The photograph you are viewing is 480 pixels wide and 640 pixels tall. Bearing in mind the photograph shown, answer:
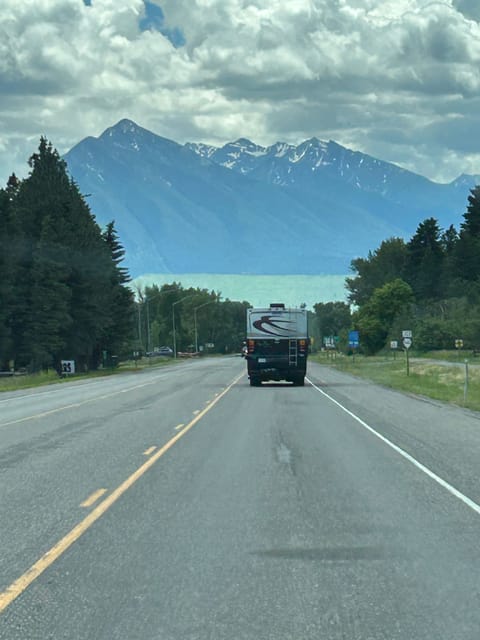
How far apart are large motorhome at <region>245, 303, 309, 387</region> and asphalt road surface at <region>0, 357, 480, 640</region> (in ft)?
65.0

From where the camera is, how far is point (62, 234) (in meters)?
66.3

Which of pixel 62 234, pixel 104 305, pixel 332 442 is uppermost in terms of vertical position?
pixel 62 234

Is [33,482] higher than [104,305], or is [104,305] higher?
[104,305]

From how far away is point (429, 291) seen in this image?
131 metres

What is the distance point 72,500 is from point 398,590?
4823 mm

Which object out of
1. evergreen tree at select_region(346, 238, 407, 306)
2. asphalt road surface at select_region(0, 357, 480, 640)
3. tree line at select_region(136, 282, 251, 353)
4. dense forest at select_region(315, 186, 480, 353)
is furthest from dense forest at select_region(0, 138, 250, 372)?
tree line at select_region(136, 282, 251, 353)

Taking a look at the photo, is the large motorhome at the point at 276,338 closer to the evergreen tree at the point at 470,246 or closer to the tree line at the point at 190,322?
the evergreen tree at the point at 470,246

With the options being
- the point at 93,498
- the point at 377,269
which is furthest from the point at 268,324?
the point at 377,269

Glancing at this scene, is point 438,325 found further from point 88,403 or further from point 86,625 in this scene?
point 86,625

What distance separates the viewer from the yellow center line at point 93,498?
9867 millimetres

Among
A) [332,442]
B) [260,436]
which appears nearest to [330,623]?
[332,442]

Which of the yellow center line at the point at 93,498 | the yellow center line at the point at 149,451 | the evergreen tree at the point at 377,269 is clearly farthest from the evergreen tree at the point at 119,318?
the evergreen tree at the point at 377,269

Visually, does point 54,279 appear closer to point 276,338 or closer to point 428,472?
point 276,338

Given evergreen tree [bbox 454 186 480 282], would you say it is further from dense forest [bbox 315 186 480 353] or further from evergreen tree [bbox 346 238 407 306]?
evergreen tree [bbox 346 238 407 306]
